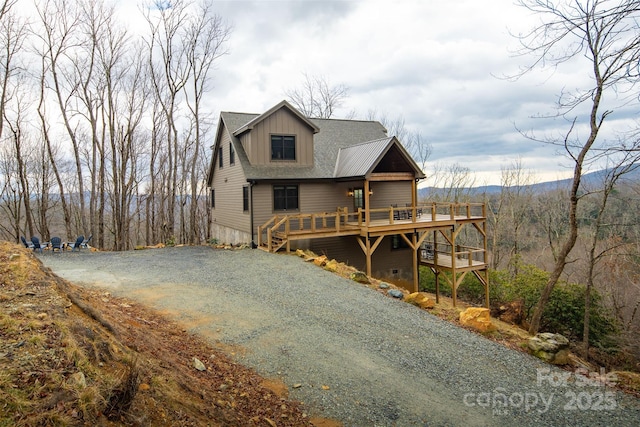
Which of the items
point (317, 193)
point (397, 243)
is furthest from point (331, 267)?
point (397, 243)

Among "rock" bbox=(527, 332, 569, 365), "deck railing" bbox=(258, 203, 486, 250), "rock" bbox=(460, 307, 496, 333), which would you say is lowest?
"rock" bbox=(527, 332, 569, 365)

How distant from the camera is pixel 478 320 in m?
8.21

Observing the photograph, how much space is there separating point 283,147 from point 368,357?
12491 millimetres

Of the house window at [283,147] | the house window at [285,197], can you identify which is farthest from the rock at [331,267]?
the house window at [283,147]

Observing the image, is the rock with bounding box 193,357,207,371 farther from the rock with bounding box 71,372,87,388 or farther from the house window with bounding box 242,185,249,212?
the house window with bounding box 242,185,249,212

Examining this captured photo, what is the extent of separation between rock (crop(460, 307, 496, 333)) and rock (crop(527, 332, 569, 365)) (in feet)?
3.05

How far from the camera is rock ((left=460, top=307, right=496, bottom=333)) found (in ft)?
26.5

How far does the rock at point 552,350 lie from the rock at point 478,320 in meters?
0.93

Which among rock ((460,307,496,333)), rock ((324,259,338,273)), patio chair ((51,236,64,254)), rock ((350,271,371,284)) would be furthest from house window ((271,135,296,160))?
rock ((460,307,496,333))

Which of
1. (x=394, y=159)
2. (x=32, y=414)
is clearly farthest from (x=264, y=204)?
(x=32, y=414)

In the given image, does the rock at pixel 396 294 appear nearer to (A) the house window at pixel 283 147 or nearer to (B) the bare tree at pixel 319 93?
(A) the house window at pixel 283 147

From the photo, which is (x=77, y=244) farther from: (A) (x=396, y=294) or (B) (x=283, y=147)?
(A) (x=396, y=294)

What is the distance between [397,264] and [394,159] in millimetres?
5938

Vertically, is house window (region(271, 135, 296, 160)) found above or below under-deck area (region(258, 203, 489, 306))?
above
